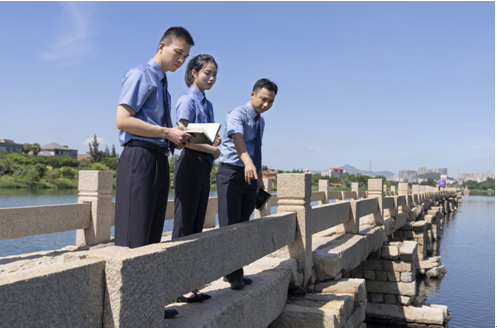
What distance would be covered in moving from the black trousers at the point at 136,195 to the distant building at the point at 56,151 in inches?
3589

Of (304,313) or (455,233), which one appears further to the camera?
(455,233)

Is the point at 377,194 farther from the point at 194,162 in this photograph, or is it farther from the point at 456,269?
the point at 456,269

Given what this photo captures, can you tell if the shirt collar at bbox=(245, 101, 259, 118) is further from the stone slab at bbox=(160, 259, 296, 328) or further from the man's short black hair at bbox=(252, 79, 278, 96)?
the stone slab at bbox=(160, 259, 296, 328)

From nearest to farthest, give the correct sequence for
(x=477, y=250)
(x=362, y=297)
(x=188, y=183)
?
(x=188, y=183), (x=362, y=297), (x=477, y=250)

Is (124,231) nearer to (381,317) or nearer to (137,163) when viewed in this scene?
(137,163)

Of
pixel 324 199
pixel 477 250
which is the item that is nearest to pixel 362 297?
pixel 324 199

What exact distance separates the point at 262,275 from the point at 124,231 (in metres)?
1.91

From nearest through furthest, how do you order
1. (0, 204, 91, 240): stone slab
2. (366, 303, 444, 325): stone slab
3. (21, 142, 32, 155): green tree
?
1. (0, 204, 91, 240): stone slab
2. (366, 303, 444, 325): stone slab
3. (21, 142, 32, 155): green tree

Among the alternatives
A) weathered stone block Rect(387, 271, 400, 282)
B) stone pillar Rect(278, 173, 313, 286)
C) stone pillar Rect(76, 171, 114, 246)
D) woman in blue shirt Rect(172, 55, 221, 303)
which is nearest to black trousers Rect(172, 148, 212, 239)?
woman in blue shirt Rect(172, 55, 221, 303)

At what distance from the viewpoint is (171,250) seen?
218 cm

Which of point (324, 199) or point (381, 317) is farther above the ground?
point (324, 199)

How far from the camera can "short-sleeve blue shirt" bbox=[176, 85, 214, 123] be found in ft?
10.4

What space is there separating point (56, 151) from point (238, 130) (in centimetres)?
9162

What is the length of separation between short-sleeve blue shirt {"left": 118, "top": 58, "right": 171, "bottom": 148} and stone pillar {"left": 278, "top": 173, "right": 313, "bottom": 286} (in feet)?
7.64
